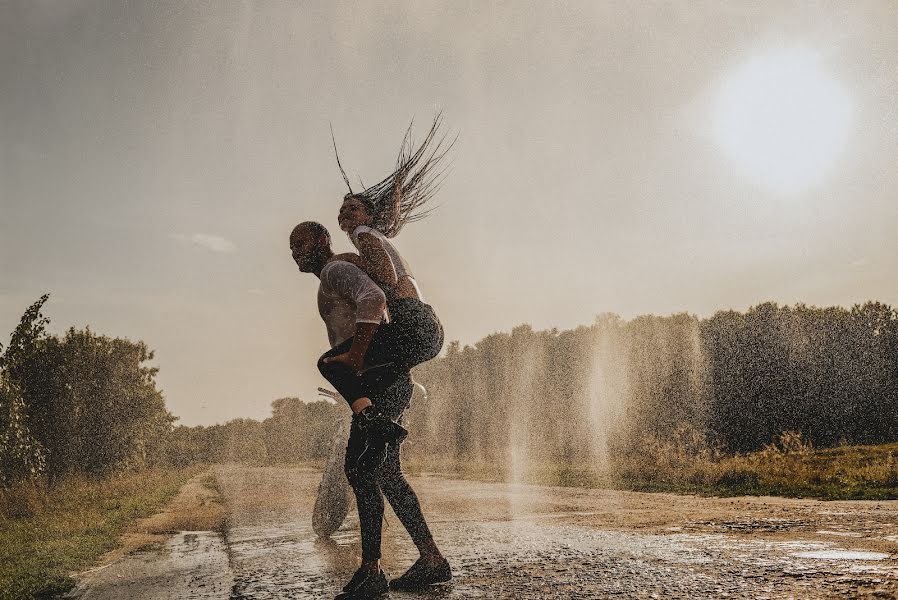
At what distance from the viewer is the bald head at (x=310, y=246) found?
360 centimetres

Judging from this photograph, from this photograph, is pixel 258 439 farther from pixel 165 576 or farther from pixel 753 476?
pixel 165 576

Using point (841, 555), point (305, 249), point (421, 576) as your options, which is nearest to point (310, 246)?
point (305, 249)

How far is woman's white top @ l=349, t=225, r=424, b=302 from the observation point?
3.49 m

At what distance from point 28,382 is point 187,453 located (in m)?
52.2

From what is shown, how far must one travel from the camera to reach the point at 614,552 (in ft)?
14.4

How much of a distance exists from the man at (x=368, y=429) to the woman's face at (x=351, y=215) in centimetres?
16

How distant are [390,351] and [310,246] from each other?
815 millimetres

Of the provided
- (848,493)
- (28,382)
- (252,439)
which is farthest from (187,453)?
(848,493)

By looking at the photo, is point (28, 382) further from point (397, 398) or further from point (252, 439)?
point (252, 439)

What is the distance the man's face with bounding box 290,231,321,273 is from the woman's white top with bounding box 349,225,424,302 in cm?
24

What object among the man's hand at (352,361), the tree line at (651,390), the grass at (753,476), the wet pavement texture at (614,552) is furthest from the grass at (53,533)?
the tree line at (651,390)

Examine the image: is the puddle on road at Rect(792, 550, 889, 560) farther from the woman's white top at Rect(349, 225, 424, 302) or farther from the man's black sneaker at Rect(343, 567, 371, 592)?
the woman's white top at Rect(349, 225, 424, 302)

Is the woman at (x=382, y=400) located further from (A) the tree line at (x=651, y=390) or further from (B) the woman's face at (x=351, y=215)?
(A) the tree line at (x=651, y=390)

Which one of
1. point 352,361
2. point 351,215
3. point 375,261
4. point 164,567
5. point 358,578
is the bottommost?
point 164,567
